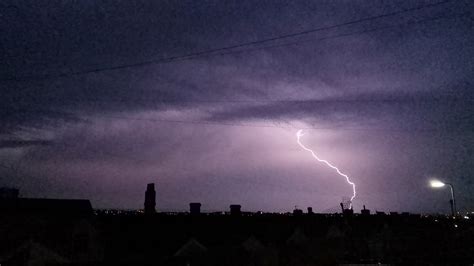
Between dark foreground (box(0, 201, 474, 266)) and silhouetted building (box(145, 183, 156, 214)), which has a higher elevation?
silhouetted building (box(145, 183, 156, 214))

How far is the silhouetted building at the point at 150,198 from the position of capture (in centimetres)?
4088

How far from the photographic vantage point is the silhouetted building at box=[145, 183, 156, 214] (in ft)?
134

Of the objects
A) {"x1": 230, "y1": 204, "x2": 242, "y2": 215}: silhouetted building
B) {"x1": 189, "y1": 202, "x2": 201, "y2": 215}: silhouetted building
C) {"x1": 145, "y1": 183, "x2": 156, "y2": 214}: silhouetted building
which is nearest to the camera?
{"x1": 145, "y1": 183, "x2": 156, "y2": 214}: silhouetted building

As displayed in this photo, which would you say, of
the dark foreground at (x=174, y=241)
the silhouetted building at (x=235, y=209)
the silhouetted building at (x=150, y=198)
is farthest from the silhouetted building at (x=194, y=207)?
the silhouetted building at (x=150, y=198)

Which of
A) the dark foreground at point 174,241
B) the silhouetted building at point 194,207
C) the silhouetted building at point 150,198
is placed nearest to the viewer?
the dark foreground at point 174,241

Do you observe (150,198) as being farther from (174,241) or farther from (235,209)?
(235,209)

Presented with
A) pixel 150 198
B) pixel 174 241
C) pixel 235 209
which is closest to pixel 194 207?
pixel 235 209

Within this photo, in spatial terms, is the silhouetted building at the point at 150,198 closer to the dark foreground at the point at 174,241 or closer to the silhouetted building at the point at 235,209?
the dark foreground at the point at 174,241

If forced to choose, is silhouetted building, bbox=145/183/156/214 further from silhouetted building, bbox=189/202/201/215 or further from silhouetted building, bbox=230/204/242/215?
silhouetted building, bbox=230/204/242/215

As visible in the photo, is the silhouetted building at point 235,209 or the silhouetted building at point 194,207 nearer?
the silhouetted building at point 235,209

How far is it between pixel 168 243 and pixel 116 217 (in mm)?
9354

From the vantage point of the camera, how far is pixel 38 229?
37688mm

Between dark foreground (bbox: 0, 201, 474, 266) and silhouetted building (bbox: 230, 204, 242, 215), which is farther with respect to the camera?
silhouetted building (bbox: 230, 204, 242, 215)

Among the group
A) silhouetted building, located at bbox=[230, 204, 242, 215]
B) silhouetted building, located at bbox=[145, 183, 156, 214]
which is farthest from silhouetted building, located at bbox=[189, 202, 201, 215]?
silhouetted building, located at bbox=[145, 183, 156, 214]
